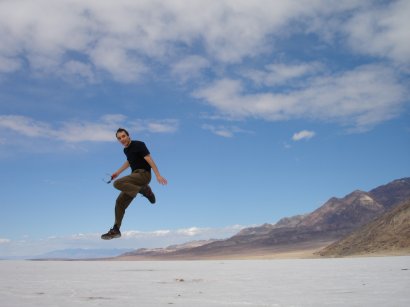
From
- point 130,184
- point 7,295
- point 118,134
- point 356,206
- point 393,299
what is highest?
point 356,206

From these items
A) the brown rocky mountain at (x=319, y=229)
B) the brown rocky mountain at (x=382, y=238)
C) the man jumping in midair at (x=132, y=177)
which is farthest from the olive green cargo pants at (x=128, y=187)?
the brown rocky mountain at (x=319, y=229)

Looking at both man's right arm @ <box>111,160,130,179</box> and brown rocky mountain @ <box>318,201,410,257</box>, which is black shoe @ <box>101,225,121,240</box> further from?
brown rocky mountain @ <box>318,201,410,257</box>

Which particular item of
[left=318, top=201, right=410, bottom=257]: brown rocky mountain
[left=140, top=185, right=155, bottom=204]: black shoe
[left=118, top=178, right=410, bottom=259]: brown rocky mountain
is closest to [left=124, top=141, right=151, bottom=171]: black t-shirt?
[left=140, top=185, right=155, bottom=204]: black shoe

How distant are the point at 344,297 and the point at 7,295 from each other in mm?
4071

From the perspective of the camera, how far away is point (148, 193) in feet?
21.3

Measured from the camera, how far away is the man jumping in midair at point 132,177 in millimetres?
5973

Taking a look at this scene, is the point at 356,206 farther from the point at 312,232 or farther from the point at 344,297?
the point at 344,297

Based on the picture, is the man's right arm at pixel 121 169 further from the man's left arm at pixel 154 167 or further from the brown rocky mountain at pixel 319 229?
the brown rocky mountain at pixel 319 229

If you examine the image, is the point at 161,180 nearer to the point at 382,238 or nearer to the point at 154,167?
the point at 154,167

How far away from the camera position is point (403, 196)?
6319 inches

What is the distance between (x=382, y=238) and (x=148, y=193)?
69804 millimetres

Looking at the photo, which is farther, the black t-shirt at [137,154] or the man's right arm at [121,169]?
the man's right arm at [121,169]

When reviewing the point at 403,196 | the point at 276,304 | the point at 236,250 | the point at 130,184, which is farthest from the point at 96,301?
the point at 403,196

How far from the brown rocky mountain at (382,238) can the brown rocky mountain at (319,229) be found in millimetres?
45104
